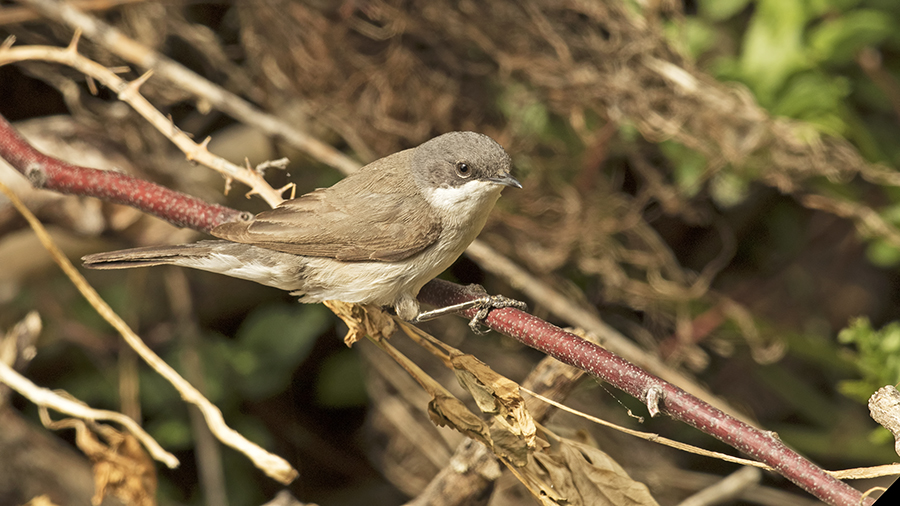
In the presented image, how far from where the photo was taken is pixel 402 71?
13.8ft

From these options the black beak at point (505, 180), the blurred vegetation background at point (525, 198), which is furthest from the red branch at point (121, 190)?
the blurred vegetation background at point (525, 198)

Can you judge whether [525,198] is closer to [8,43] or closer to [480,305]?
[480,305]

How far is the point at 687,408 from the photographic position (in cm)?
188

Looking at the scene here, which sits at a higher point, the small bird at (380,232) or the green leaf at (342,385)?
the small bird at (380,232)

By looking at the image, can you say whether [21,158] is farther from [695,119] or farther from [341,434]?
[695,119]

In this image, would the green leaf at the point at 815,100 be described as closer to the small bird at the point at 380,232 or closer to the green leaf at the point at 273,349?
the small bird at the point at 380,232

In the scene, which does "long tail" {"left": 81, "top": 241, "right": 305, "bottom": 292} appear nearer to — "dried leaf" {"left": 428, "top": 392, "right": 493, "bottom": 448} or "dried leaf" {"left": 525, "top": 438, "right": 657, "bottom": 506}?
"dried leaf" {"left": 428, "top": 392, "right": 493, "bottom": 448}

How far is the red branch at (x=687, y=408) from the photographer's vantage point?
1769 mm

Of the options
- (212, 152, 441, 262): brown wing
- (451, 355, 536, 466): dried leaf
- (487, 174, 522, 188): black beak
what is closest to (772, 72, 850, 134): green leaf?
(487, 174, 522, 188): black beak

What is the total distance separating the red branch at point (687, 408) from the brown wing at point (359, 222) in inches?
29.5

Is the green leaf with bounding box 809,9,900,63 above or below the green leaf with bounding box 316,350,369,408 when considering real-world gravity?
above

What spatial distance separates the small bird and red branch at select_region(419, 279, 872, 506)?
0.71 metres

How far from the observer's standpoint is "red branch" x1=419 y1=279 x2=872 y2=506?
1769mm

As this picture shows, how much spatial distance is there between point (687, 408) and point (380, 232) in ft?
4.28
